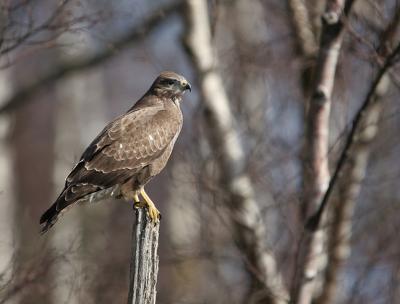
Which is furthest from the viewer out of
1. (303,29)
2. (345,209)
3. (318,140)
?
(303,29)

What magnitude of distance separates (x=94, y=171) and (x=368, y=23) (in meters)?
2.65

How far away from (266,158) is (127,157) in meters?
2.37

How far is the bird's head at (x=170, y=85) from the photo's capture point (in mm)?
7590

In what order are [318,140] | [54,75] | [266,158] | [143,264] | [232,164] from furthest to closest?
[54,75] < [266,158] < [232,164] < [318,140] < [143,264]

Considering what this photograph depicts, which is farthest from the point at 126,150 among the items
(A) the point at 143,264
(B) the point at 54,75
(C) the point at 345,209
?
(B) the point at 54,75

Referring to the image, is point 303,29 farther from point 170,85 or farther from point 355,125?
point 355,125

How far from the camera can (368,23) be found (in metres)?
7.71

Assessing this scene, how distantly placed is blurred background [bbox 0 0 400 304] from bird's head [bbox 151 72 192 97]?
68 centimetres

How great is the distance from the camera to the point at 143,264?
5035 millimetres

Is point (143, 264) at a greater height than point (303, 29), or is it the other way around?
point (303, 29)

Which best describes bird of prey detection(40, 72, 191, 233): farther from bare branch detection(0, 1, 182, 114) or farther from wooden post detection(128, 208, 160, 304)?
bare branch detection(0, 1, 182, 114)

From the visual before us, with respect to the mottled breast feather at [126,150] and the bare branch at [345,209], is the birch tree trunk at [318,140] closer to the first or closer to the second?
the mottled breast feather at [126,150]

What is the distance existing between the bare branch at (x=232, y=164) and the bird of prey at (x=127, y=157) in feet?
4.44

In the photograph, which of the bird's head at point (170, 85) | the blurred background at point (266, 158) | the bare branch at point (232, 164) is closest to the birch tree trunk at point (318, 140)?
the blurred background at point (266, 158)
